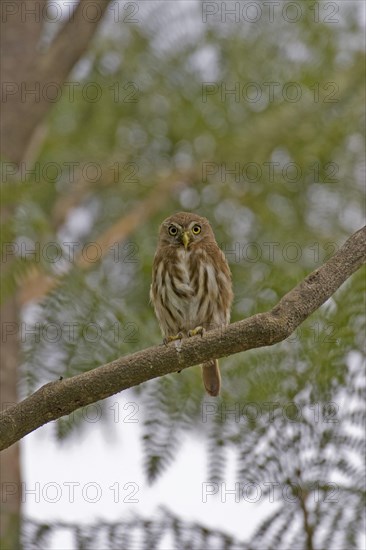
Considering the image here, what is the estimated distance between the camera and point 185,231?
5.94m

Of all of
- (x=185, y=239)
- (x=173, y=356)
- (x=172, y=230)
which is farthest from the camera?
(x=172, y=230)

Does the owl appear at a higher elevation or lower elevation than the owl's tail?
higher

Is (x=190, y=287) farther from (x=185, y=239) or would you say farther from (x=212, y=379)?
(x=212, y=379)

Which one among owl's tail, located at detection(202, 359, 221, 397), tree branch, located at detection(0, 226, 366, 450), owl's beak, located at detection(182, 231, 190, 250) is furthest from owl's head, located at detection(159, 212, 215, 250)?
tree branch, located at detection(0, 226, 366, 450)

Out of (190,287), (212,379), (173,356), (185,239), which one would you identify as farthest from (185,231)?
(173,356)

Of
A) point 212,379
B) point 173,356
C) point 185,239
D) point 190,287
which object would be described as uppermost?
point 185,239

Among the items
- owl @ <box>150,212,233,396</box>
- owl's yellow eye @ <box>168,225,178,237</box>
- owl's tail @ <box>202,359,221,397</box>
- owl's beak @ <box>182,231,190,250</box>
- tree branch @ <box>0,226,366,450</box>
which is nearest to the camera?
tree branch @ <box>0,226,366,450</box>

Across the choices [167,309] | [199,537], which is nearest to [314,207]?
[167,309]

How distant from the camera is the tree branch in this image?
3.47 meters

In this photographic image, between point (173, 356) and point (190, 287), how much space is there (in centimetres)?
223

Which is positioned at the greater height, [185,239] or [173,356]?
[185,239]

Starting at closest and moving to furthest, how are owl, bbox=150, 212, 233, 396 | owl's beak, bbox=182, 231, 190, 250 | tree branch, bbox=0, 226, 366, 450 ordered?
1. tree branch, bbox=0, 226, 366, 450
2. owl, bbox=150, 212, 233, 396
3. owl's beak, bbox=182, 231, 190, 250

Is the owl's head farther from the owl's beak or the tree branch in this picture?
the tree branch

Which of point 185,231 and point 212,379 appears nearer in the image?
point 212,379
